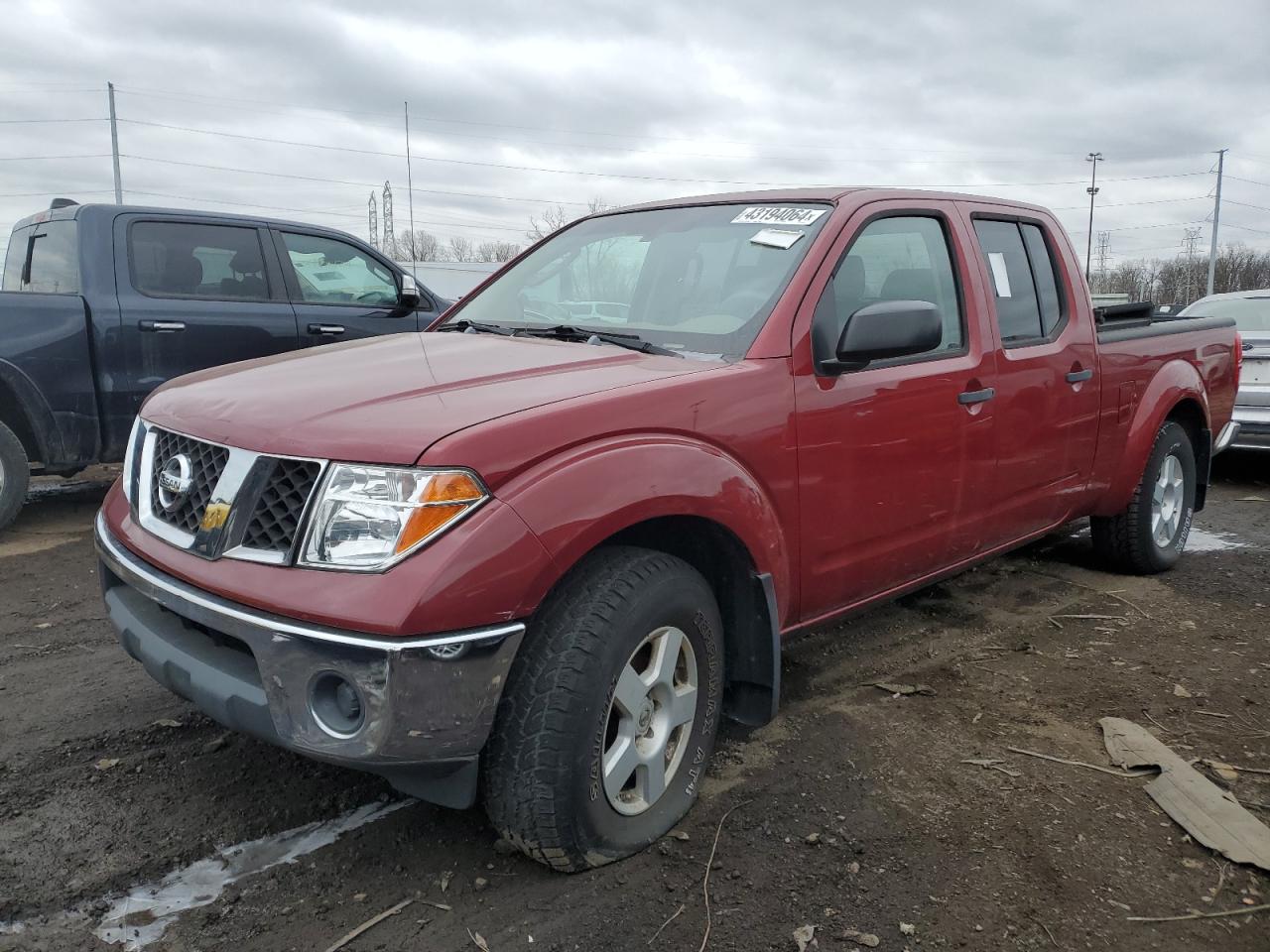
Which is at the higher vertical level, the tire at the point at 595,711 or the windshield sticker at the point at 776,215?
the windshield sticker at the point at 776,215

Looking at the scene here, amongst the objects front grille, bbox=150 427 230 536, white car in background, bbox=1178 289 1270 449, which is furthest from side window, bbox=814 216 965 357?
white car in background, bbox=1178 289 1270 449

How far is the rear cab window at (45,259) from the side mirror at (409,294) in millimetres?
1838

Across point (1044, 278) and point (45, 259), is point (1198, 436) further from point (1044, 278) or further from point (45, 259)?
point (45, 259)

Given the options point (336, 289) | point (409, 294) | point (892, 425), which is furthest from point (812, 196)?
point (336, 289)

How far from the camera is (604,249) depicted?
3.63 m

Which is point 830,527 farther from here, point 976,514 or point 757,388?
point 976,514

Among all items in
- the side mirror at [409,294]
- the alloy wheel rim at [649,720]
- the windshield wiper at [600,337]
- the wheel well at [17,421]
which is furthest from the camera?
the side mirror at [409,294]

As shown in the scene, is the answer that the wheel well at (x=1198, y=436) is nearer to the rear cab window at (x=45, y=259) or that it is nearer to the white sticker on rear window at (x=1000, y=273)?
the white sticker on rear window at (x=1000, y=273)

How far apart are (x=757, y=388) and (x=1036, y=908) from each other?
1452 millimetres

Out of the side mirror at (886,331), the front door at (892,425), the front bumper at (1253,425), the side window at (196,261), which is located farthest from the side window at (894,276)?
the front bumper at (1253,425)

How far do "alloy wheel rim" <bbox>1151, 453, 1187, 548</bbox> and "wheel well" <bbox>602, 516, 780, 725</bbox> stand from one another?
3036mm

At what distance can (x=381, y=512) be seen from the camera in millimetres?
2035

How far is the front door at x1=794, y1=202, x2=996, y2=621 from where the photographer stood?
2.89 metres

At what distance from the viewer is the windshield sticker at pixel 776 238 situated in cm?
307
